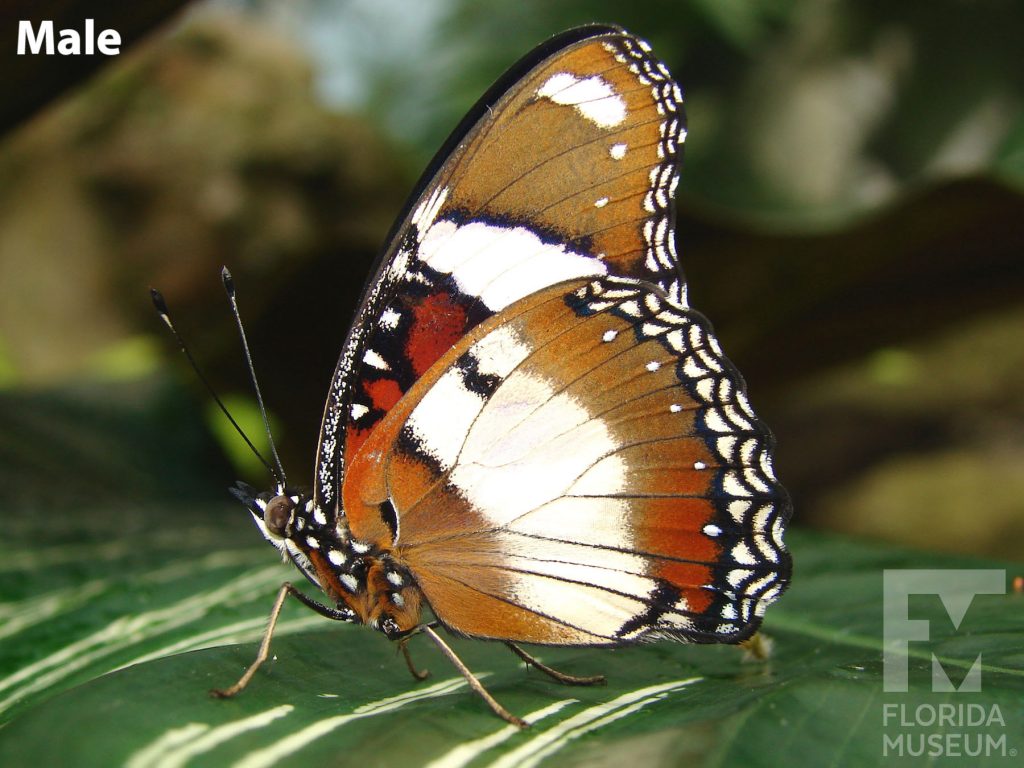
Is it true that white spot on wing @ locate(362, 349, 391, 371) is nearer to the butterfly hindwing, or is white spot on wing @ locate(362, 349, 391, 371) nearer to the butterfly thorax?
the butterfly hindwing

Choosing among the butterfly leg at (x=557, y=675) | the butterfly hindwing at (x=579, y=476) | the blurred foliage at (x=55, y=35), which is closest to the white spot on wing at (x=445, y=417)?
the butterfly hindwing at (x=579, y=476)

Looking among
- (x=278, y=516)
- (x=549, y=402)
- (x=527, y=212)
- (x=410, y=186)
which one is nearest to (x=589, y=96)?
(x=527, y=212)

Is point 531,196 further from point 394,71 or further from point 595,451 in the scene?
point 394,71

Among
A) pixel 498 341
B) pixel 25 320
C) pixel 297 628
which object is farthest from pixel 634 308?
pixel 25 320

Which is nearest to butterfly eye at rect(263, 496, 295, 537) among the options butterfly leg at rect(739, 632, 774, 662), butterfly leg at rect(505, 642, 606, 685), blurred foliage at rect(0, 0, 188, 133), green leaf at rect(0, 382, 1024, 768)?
green leaf at rect(0, 382, 1024, 768)

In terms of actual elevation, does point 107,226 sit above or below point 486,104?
above
